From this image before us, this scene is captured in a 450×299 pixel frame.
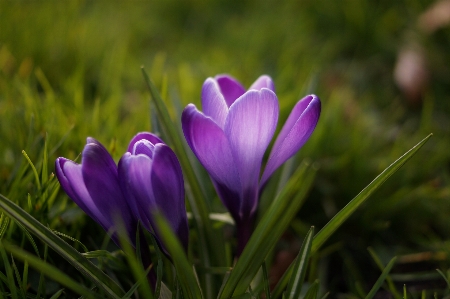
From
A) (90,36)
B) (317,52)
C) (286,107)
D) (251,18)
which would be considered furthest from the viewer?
(251,18)

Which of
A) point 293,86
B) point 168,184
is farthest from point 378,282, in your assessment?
point 293,86

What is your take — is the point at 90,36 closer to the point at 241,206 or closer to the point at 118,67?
the point at 118,67

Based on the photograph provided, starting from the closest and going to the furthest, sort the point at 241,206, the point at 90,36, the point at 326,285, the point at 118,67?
the point at 241,206 → the point at 326,285 → the point at 118,67 → the point at 90,36

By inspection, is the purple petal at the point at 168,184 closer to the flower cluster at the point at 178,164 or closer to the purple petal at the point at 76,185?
the flower cluster at the point at 178,164

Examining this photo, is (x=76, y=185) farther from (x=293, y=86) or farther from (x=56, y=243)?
(x=293, y=86)

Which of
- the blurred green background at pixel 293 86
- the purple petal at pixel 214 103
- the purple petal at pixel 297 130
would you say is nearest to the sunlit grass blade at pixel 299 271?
the purple petal at pixel 297 130

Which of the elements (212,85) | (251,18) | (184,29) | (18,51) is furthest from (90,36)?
(212,85)

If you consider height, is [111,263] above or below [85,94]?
below

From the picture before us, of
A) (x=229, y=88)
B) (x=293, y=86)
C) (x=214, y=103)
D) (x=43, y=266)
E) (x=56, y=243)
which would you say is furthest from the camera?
(x=293, y=86)
